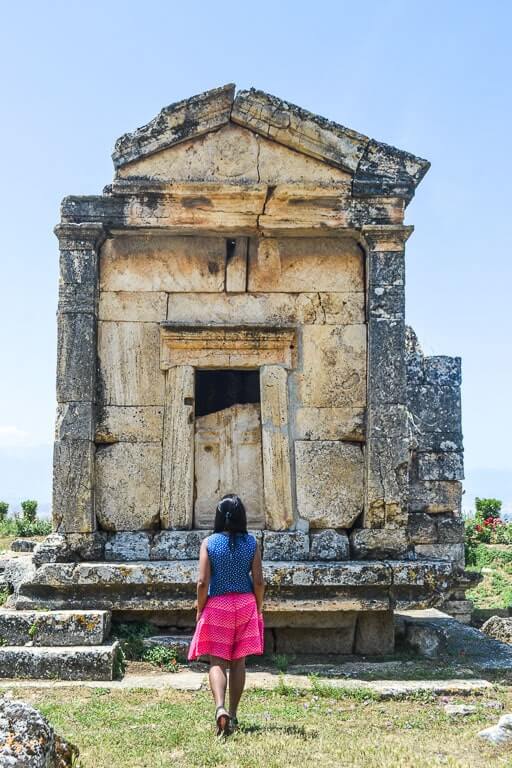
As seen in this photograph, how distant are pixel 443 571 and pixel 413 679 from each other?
116 centimetres

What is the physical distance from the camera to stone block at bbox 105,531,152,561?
324 inches

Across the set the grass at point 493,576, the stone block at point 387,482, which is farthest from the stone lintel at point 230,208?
the grass at point 493,576

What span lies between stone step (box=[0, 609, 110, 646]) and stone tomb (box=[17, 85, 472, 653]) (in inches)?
27.1

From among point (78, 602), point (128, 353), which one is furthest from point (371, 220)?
point (78, 602)

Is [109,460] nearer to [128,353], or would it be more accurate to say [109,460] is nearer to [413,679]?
[128,353]

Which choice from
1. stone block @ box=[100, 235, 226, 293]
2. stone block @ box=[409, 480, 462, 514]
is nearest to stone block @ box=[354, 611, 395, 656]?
stone block @ box=[409, 480, 462, 514]

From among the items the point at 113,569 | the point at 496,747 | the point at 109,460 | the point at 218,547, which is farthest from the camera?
the point at 109,460

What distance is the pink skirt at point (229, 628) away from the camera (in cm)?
567

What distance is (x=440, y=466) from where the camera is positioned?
11.0m

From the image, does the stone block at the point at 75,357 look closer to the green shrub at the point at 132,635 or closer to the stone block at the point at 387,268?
the green shrub at the point at 132,635

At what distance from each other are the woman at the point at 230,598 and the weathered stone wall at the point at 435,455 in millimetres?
5498

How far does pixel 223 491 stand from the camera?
873cm

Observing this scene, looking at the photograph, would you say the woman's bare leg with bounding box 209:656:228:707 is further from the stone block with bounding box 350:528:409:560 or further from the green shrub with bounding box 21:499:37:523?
the green shrub with bounding box 21:499:37:523

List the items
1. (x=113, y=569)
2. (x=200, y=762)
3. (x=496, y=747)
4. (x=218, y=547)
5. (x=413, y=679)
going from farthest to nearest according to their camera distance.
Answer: (x=113, y=569) → (x=413, y=679) → (x=218, y=547) → (x=496, y=747) → (x=200, y=762)
